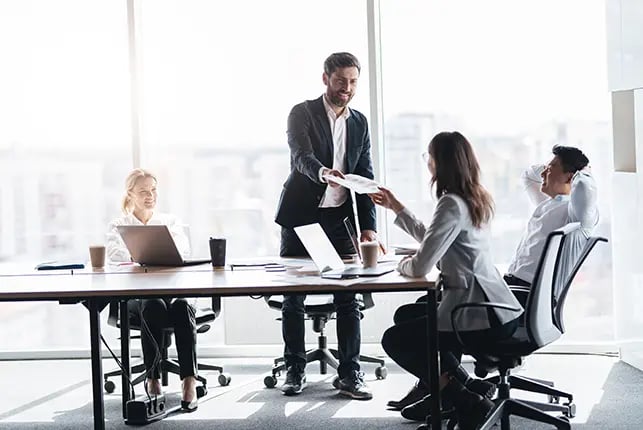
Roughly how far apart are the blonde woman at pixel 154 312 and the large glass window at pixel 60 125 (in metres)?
1.12

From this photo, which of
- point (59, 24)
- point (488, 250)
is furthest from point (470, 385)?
point (59, 24)

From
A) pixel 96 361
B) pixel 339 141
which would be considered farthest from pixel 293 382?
pixel 96 361

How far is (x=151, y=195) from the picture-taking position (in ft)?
16.5

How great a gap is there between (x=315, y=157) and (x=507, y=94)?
157 centimetres

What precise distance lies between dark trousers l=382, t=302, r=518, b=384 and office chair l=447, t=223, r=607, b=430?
42 millimetres

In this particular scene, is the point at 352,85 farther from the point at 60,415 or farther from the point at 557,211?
the point at 60,415

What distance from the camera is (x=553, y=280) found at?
3797 mm

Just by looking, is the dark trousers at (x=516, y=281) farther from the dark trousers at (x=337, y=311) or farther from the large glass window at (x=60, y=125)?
the large glass window at (x=60, y=125)

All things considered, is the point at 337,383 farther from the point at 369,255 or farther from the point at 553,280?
the point at 553,280

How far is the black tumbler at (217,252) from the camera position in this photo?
14.2 ft

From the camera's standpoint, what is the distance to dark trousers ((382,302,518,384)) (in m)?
3.79

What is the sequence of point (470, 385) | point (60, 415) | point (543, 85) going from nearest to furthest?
1. point (470, 385)
2. point (60, 415)
3. point (543, 85)

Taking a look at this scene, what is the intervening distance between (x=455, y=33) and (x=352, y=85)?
4.50 feet

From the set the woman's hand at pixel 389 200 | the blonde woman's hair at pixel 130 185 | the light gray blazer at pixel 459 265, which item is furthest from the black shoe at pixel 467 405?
the blonde woman's hair at pixel 130 185
